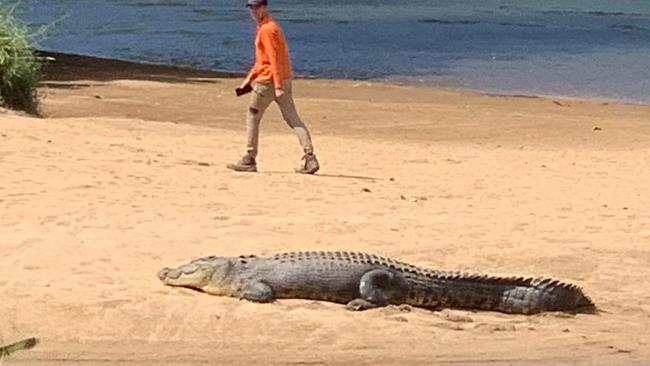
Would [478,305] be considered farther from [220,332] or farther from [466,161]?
[466,161]

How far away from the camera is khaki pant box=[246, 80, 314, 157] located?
13086 mm

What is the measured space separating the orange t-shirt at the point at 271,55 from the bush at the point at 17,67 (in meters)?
4.03

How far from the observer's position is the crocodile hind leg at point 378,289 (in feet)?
29.4

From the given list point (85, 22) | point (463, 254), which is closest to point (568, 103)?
point (463, 254)

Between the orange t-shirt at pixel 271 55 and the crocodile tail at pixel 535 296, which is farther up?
the orange t-shirt at pixel 271 55

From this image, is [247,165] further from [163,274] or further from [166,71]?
[166,71]

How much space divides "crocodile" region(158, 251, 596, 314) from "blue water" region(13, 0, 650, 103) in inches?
695

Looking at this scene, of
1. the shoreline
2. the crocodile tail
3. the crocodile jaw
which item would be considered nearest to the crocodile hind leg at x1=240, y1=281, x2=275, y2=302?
the crocodile jaw

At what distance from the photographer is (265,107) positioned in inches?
523

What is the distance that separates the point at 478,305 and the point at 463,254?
1.43m

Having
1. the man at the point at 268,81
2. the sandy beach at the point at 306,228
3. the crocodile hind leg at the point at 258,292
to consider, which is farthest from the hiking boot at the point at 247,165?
the crocodile hind leg at the point at 258,292

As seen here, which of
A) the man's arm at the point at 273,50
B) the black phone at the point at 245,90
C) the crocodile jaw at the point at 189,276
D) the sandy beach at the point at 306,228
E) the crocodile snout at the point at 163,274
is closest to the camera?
the sandy beach at the point at 306,228

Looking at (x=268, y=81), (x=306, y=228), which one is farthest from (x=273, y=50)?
(x=306, y=228)

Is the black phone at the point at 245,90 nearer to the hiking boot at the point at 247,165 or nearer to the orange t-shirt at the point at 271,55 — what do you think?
the orange t-shirt at the point at 271,55
